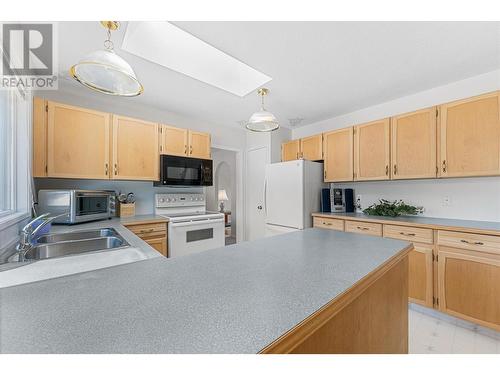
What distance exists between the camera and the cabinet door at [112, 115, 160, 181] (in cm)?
254

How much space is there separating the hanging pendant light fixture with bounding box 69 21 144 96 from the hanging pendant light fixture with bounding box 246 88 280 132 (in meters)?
0.98

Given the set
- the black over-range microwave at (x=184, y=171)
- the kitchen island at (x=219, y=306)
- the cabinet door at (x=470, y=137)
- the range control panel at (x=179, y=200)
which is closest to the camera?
the kitchen island at (x=219, y=306)

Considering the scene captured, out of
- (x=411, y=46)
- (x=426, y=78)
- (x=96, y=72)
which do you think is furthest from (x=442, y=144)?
(x=96, y=72)

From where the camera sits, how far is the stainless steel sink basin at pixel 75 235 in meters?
1.56

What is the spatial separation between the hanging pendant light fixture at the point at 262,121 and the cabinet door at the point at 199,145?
111 cm

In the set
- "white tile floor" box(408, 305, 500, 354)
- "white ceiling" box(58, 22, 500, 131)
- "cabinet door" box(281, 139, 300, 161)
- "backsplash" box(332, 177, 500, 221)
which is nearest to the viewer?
"white ceiling" box(58, 22, 500, 131)

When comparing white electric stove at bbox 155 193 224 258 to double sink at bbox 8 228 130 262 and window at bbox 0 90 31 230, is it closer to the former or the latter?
double sink at bbox 8 228 130 262

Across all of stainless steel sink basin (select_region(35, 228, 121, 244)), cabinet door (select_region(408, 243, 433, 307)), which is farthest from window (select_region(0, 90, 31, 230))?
cabinet door (select_region(408, 243, 433, 307))

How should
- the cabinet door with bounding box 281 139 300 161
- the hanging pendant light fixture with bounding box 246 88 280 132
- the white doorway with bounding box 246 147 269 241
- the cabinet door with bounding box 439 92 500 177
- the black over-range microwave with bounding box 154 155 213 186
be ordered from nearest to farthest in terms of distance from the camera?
the cabinet door with bounding box 439 92 500 177, the hanging pendant light fixture with bounding box 246 88 280 132, the black over-range microwave with bounding box 154 155 213 186, the cabinet door with bounding box 281 139 300 161, the white doorway with bounding box 246 147 269 241

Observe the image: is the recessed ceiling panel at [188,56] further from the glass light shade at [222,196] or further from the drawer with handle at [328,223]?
the glass light shade at [222,196]

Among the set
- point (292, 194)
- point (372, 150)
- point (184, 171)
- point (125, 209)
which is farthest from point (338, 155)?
point (125, 209)

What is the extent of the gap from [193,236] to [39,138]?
1790 mm

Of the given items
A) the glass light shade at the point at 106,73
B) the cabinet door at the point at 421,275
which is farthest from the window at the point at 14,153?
the cabinet door at the point at 421,275

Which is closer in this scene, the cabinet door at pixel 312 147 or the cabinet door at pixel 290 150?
the cabinet door at pixel 312 147
